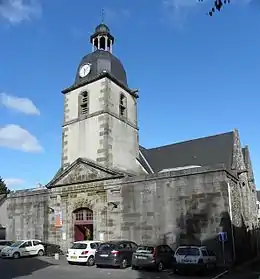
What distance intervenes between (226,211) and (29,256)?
13616mm

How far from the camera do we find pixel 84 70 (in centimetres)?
2973

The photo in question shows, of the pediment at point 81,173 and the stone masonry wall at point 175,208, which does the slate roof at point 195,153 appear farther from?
the stone masonry wall at point 175,208

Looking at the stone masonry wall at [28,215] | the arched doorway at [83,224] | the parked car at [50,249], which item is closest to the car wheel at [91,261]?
the arched doorway at [83,224]

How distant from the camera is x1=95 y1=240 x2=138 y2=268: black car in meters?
18.1

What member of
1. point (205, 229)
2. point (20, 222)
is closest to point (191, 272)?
point (205, 229)

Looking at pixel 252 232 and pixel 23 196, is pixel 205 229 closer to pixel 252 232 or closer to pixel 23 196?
pixel 252 232

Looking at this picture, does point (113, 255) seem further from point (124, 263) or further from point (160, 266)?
point (160, 266)

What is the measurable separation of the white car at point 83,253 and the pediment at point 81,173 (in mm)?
6291

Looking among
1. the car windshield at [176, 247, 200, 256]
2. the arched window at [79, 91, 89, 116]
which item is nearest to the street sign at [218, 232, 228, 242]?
the car windshield at [176, 247, 200, 256]

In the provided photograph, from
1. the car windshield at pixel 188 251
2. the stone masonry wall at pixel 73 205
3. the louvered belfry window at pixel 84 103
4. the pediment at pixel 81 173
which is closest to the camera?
the car windshield at pixel 188 251

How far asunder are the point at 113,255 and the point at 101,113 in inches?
484

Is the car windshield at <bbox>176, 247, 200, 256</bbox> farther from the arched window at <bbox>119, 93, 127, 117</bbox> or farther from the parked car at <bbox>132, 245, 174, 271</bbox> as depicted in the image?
the arched window at <bbox>119, 93, 127, 117</bbox>

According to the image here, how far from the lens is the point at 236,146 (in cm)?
2769

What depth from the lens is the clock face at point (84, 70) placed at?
2944 centimetres
